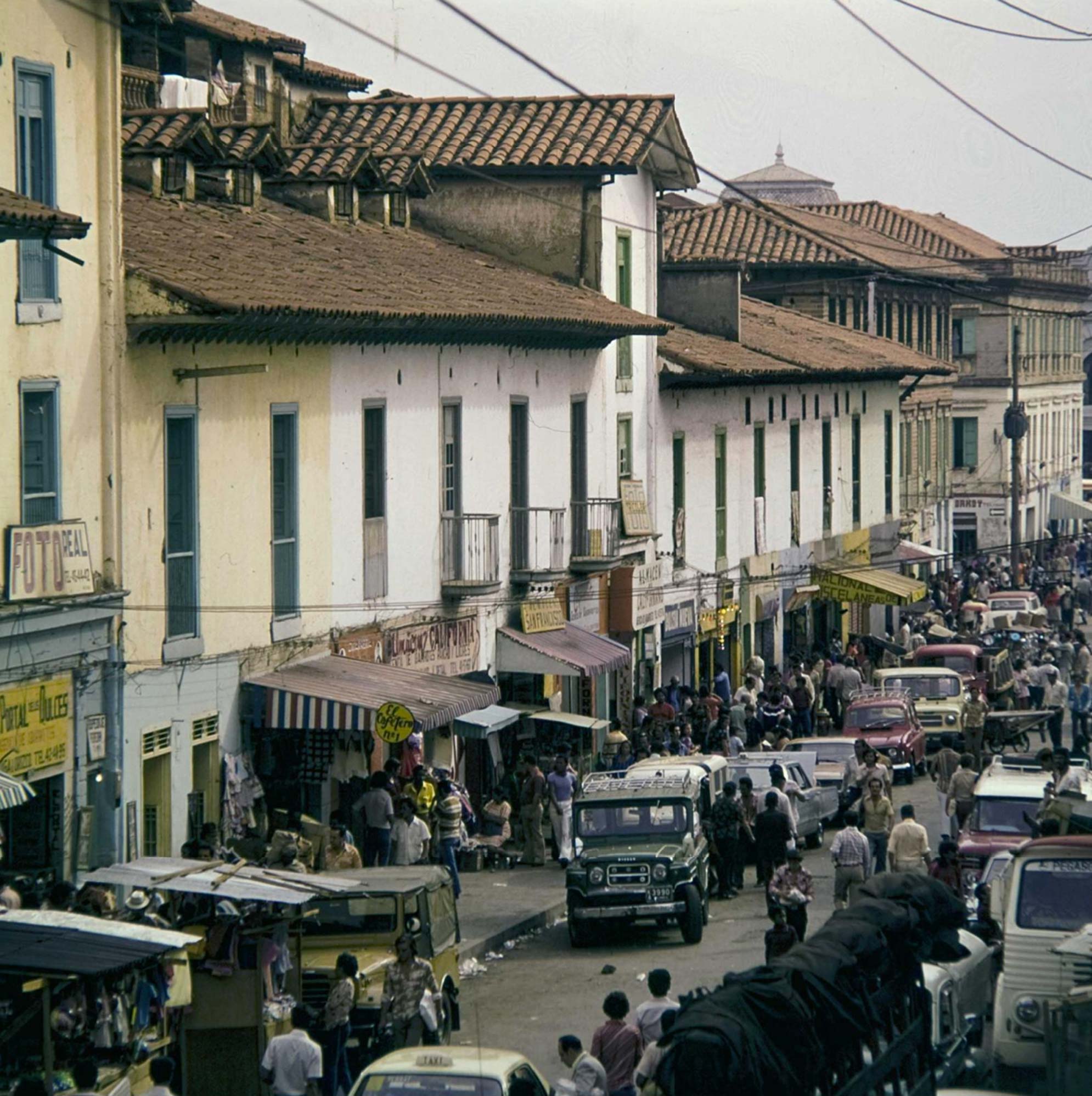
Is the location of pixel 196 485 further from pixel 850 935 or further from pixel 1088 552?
pixel 1088 552

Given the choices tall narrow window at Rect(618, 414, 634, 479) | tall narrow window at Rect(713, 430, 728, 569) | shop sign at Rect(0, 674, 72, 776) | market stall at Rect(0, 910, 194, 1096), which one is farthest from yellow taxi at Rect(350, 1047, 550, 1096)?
tall narrow window at Rect(713, 430, 728, 569)

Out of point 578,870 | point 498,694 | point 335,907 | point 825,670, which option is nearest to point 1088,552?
point 825,670

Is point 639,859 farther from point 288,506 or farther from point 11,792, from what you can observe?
point 11,792

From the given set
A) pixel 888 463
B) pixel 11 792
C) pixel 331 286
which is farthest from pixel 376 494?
pixel 888 463

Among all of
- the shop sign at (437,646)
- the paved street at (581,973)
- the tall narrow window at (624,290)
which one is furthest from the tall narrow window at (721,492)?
the paved street at (581,973)

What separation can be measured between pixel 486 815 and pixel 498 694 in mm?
2760

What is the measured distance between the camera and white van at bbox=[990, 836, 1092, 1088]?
1869 centimetres

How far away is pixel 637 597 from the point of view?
→ 139 ft

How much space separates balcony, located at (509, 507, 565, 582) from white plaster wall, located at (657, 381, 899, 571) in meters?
6.99

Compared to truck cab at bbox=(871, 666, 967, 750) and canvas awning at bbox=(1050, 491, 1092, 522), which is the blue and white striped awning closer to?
truck cab at bbox=(871, 666, 967, 750)

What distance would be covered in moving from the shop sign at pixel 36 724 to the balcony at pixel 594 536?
1565 centimetres

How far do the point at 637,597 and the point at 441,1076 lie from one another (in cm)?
2728

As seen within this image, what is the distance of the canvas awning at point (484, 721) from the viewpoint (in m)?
32.0

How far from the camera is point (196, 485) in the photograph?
26438mm
